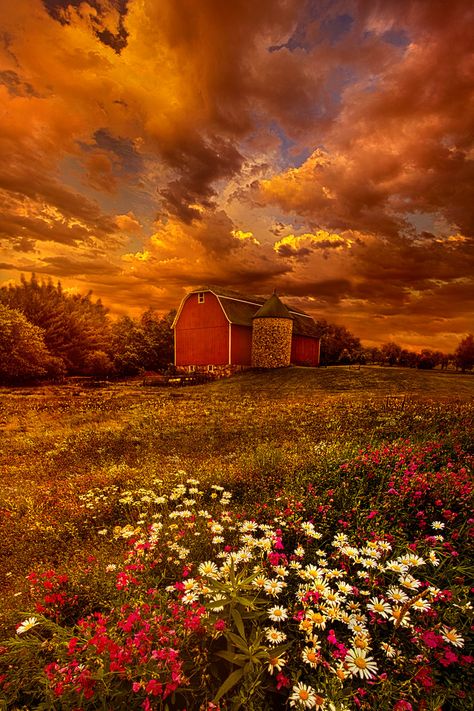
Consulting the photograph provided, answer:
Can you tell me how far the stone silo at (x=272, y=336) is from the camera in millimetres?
35062

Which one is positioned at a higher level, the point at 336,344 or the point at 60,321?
the point at 60,321

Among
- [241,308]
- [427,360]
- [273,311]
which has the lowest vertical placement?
[427,360]

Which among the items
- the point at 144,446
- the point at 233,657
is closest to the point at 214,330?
the point at 144,446

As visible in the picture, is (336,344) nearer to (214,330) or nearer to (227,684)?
(214,330)

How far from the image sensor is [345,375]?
27438 mm

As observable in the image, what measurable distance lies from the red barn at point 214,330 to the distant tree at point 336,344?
17.4m

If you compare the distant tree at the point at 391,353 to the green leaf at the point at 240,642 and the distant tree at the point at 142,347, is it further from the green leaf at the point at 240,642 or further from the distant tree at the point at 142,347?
the green leaf at the point at 240,642

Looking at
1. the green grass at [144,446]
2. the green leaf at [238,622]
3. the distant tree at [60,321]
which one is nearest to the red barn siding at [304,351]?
the distant tree at [60,321]

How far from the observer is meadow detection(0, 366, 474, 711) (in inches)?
93.1

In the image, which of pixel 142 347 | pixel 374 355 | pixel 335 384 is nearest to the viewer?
pixel 335 384

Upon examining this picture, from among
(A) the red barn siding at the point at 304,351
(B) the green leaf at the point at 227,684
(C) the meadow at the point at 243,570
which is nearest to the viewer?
(B) the green leaf at the point at 227,684

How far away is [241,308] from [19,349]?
20.7 meters

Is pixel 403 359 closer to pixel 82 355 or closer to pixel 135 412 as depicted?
pixel 82 355

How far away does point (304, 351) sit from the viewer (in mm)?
45375
